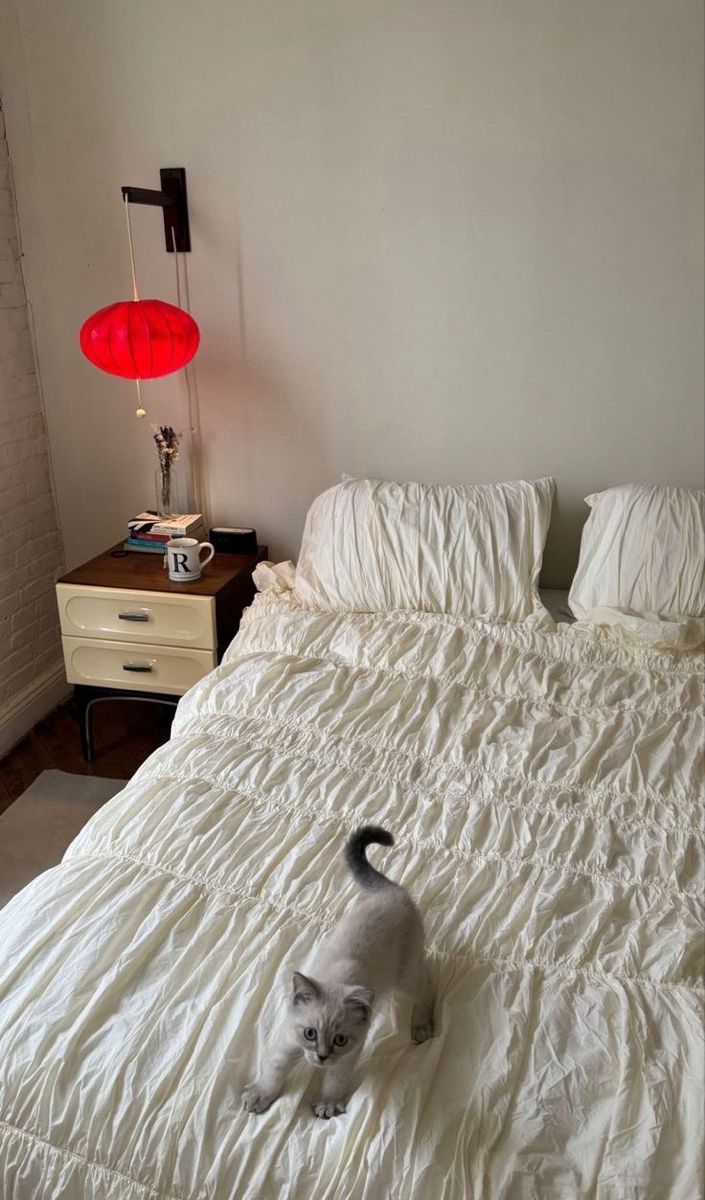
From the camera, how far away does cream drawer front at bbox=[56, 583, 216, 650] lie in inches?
91.0

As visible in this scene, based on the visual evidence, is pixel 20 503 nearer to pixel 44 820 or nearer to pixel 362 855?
pixel 44 820

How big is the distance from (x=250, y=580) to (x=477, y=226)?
3.83 ft

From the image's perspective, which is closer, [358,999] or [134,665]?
[358,999]

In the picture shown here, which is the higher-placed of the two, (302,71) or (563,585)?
(302,71)

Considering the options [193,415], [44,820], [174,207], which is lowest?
[44,820]

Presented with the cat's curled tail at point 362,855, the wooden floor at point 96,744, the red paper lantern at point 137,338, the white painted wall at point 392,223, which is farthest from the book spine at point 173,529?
the cat's curled tail at point 362,855

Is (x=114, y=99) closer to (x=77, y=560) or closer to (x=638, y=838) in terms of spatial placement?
(x=77, y=560)

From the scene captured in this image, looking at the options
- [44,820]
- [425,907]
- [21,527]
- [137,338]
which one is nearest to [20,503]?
[21,527]

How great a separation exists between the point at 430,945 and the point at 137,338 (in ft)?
5.40

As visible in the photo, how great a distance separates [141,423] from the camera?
2674mm

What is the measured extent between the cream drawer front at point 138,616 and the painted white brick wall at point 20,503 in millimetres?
397

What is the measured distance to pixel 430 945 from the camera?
116cm

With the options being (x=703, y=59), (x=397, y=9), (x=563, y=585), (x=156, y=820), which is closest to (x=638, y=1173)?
(x=156, y=820)

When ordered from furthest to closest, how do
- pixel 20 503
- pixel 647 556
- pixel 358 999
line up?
pixel 20 503 < pixel 647 556 < pixel 358 999
